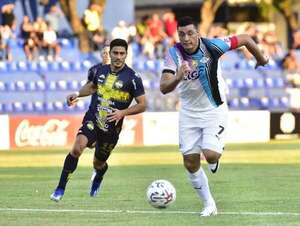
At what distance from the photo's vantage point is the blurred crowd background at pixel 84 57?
31.6 meters

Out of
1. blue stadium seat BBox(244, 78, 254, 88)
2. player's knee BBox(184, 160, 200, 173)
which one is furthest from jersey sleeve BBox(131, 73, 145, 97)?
blue stadium seat BBox(244, 78, 254, 88)

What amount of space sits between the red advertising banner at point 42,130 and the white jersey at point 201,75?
17491mm

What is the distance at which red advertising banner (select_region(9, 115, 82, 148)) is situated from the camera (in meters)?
29.2

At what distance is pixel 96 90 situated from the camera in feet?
45.9

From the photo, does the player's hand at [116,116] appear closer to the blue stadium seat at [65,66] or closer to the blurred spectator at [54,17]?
the blue stadium seat at [65,66]

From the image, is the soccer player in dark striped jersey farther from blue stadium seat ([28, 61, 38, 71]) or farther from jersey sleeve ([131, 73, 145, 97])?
blue stadium seat ([28, 61, 38, 71])

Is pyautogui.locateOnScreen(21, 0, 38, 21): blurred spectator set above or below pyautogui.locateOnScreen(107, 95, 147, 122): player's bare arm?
above

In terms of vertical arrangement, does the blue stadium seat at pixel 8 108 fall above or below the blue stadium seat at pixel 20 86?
below

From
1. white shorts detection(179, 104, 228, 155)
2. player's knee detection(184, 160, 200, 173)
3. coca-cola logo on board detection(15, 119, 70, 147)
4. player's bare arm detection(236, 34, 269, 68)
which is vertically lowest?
coca-cola logo on board detection(15, 119, 70, 147)

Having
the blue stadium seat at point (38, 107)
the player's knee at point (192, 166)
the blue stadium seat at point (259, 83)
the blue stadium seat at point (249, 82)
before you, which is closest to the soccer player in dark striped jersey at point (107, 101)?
the player's knee at point (192, 166)

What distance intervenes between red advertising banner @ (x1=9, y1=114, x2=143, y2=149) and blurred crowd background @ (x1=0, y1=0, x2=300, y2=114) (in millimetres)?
1556

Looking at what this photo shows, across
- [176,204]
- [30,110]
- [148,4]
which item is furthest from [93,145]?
[148,4]

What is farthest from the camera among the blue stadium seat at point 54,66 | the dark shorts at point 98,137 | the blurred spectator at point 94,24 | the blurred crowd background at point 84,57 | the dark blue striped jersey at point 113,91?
the blurred spectator at point 94,24

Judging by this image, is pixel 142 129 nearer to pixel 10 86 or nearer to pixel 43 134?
pixel 43 134
